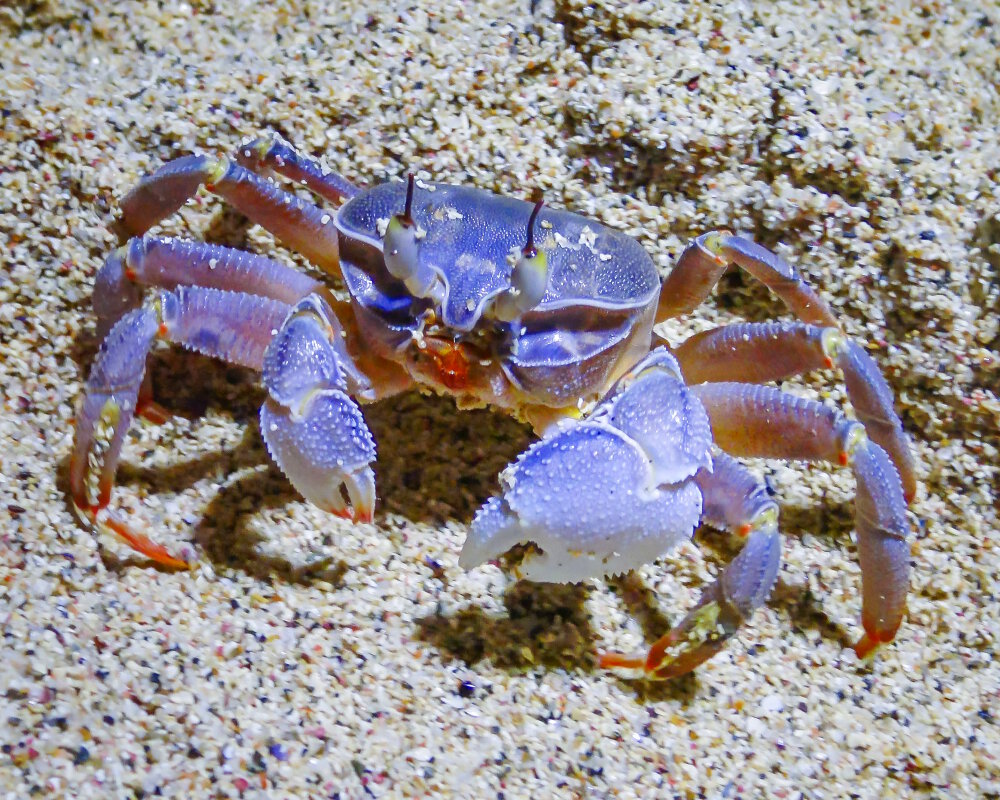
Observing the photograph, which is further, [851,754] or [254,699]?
[851,754]

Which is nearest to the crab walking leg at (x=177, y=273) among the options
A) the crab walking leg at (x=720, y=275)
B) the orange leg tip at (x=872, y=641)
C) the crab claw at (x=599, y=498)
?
the crab claw at (x=599, y=498)

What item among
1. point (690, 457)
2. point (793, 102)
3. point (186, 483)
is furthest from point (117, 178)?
point (793, 102)

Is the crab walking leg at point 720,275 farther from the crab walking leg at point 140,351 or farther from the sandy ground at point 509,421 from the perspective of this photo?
the crab walking leg at point 140,351

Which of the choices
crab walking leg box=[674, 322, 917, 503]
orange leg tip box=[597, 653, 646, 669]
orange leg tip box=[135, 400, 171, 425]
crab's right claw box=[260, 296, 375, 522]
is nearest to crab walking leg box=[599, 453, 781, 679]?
orange leg tip box=[597, 653, 646, 669]

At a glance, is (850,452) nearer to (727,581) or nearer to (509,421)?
(727,581)

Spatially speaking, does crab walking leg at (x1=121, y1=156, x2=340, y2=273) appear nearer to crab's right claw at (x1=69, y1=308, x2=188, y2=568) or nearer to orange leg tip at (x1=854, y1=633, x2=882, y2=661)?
crab's right claw at (x1=69, y1=308, x2=188, y2=568)

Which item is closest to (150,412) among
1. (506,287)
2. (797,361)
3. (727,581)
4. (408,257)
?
(408,257)

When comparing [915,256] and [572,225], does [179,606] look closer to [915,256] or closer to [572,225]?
[572,225]
